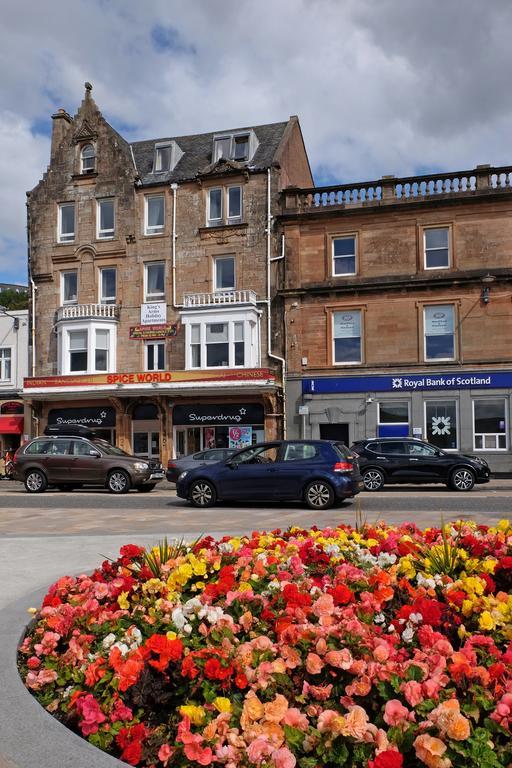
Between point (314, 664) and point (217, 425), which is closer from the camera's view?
point (314, 664)

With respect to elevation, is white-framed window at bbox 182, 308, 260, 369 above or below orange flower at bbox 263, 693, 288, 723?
above

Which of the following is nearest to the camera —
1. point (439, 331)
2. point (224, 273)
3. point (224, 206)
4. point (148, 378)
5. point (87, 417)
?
point (439, 331)

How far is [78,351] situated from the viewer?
3362 cm

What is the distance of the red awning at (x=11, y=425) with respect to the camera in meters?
35.8

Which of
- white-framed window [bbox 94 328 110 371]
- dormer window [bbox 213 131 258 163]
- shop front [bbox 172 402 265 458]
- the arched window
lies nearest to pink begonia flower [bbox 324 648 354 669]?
shop front [bbox 172 402 265 458]

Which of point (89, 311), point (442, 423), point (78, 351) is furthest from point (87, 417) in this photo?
point (442, 423)

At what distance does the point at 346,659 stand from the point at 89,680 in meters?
1.27

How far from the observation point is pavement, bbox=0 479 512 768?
283 cm

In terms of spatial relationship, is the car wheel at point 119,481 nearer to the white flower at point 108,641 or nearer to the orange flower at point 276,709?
the white flower at point 108,641

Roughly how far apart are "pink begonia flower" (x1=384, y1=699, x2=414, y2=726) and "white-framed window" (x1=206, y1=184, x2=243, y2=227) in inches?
1204

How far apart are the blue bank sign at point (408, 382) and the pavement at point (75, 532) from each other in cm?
711

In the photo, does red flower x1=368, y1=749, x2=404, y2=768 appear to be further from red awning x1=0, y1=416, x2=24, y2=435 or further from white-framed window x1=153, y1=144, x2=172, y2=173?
red awning x1=0, y1=416, x2=24, y2=435

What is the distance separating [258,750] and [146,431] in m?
30.4

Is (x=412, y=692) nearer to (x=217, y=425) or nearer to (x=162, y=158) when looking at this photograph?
(x=217, y=425)
